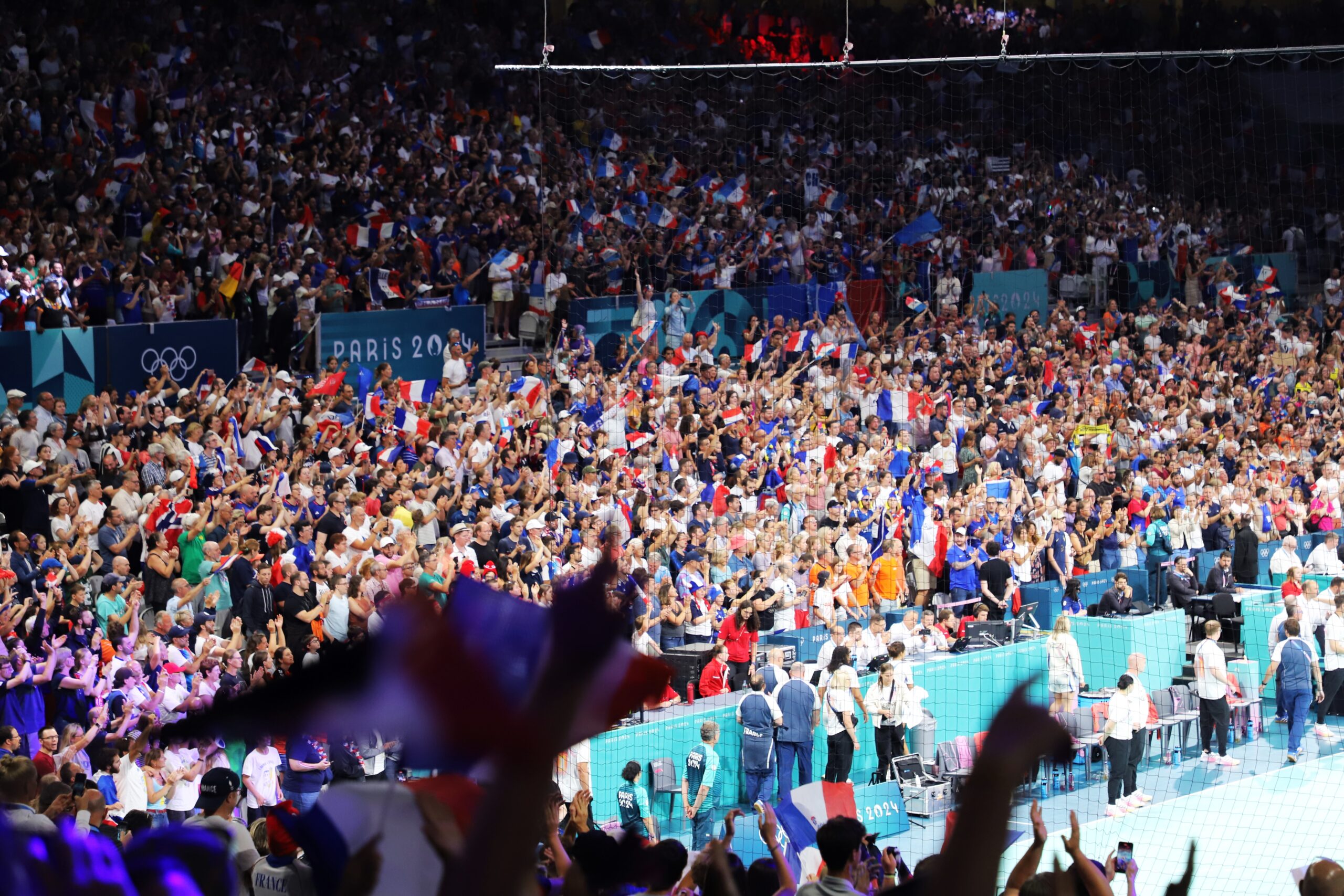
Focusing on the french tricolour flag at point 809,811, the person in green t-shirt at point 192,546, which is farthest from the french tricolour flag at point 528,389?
the french tricolour flag at point 809,811

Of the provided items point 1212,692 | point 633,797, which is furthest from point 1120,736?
point 633,797

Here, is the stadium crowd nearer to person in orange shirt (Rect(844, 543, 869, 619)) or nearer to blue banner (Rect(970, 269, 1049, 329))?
person in orange shirt (Rect(844, 543, 869, 619))

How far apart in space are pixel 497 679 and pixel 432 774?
108mm

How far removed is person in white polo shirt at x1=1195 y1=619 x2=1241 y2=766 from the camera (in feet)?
44.7

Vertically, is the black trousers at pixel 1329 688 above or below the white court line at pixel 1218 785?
above

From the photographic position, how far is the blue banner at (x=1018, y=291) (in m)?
23.6

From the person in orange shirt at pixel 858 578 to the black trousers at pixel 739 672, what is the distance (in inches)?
64.8

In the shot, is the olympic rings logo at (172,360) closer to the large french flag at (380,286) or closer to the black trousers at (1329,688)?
the large french flag at (380,286)

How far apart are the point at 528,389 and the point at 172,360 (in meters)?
3.82

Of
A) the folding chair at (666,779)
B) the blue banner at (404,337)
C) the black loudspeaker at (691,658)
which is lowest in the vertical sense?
the folding chair at (666,779)

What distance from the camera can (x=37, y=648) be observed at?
32.6 feet

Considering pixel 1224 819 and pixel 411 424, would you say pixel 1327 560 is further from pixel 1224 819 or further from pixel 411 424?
pixel 411 424

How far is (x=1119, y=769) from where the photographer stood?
40.5 feet

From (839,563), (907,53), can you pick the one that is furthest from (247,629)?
(907,53)
